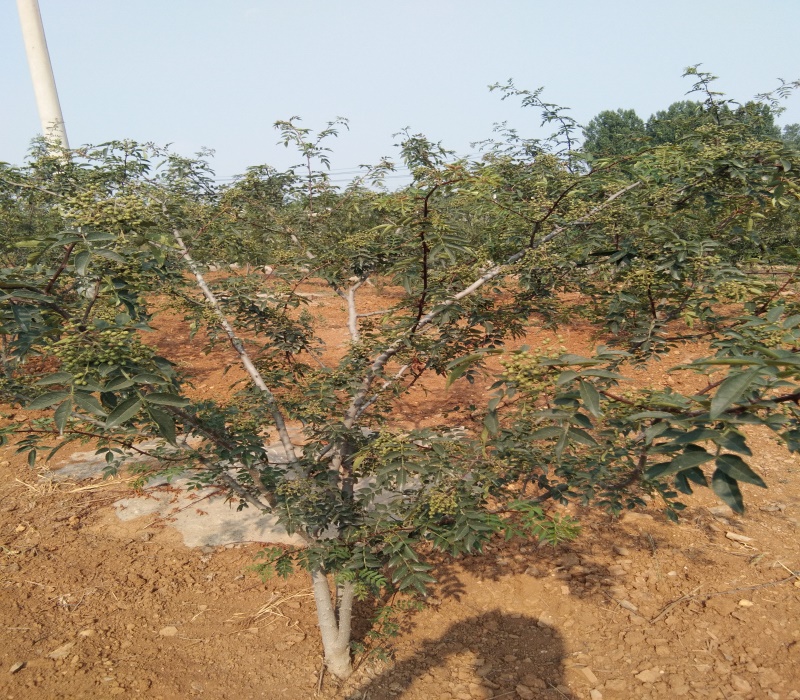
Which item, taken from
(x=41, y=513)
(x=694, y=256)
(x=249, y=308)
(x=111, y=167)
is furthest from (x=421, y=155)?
(x=41, y=513)

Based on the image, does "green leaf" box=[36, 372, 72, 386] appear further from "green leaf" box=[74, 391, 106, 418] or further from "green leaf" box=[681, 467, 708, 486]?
"green leaf" box=[681, 467, 708, 486]

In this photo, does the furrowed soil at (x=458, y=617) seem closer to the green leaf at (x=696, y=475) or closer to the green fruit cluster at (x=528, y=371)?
the green fruit cluster at (x=528, y=371)

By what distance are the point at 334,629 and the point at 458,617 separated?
772 mm

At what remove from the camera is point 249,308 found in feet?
9.60

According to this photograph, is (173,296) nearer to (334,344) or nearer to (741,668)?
(741,668)

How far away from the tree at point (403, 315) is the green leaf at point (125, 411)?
1 cm

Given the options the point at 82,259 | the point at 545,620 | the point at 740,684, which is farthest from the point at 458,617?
the point at 82,259

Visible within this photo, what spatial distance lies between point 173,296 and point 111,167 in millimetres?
941

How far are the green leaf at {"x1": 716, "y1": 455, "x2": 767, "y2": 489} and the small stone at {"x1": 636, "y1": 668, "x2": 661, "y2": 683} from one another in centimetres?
209

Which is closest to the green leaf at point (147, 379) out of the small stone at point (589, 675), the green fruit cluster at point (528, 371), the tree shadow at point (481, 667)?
the green fruit cluster at point (528, 371)

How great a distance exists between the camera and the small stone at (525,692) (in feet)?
8.81

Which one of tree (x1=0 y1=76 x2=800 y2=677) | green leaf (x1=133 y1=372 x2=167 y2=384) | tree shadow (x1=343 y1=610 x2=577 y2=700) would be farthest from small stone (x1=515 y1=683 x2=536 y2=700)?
green leaf (x1=133 y1=372 x2=167 y2=384)

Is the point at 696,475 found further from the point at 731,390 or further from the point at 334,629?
the point at 334,629

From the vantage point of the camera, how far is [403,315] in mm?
2711
